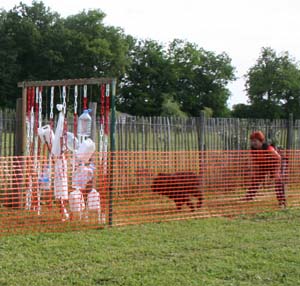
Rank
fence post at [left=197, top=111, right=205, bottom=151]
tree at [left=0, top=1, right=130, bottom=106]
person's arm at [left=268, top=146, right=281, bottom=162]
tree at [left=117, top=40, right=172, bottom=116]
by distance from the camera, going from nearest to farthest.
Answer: person's arm at [left=268, top=146, right=281, bottom=162], fence post at [left=197, top=111, right=205, bottom=151], tree at [left=0, top=1, right=130, bottom=106], tree at [left=117, top=40, right=172, bottom=116]

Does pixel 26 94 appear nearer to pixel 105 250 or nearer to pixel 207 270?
pixel 105 250

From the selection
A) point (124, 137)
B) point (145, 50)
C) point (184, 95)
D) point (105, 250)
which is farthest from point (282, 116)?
point (105, 250)

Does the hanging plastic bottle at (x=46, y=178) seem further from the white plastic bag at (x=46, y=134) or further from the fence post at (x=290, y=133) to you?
the fence post at (x=290, y=133)

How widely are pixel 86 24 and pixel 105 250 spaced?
219ft

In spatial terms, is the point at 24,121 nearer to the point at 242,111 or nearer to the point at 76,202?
the point at 76,202

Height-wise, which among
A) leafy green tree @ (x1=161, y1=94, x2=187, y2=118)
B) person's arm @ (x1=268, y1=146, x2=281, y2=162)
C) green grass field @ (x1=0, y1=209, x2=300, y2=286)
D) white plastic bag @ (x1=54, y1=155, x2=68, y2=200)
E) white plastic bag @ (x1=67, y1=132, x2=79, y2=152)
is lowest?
green grass field @ (x1=0, y1=209, x2=300, y2=286)

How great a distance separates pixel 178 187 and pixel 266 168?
2072 mm

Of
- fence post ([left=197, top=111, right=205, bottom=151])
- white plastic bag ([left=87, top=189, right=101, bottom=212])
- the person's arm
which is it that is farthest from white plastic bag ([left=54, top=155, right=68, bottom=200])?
fence post ([left=197, top=111, right=205, bottom=151])

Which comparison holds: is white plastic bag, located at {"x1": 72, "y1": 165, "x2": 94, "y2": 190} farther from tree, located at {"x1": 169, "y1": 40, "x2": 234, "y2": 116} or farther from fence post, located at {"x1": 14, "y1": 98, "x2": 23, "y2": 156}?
tree, located at {"x1": 169, "y1": 40, "x2": 234, "y2": 116}

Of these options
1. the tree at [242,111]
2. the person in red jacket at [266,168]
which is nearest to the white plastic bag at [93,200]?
the person in red jacket at [266,168]

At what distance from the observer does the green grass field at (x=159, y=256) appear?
571cm

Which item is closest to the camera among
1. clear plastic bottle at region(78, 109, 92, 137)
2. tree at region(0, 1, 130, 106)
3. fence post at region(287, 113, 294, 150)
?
clear plastic bottle at region(78, 109, 92, 137)

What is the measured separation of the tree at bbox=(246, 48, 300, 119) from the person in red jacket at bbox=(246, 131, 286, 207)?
65.6m

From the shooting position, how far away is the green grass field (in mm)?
5707
